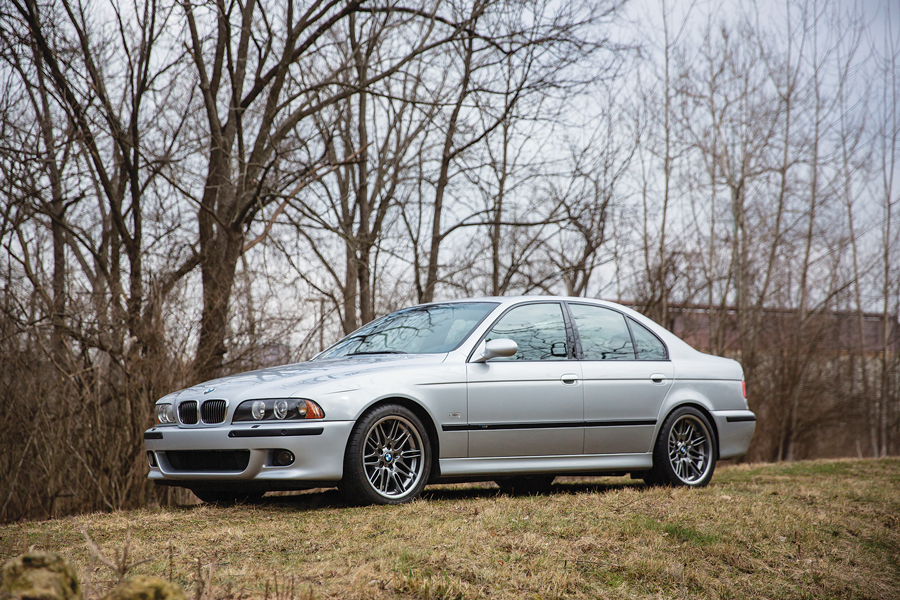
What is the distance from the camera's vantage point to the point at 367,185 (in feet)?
58.3

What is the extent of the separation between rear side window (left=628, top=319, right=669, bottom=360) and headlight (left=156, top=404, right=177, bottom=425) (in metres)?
3.78

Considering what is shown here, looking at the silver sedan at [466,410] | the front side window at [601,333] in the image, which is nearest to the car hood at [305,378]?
the silver sedan at [466,410]

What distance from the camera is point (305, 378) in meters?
5.78

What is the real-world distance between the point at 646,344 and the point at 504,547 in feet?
11.2

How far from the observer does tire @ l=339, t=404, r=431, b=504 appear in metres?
5.61

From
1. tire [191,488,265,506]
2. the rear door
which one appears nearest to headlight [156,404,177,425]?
tire [191,488,265,506]

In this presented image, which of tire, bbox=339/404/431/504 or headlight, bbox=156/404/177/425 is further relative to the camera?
headlight, bbox=156/404/177/425

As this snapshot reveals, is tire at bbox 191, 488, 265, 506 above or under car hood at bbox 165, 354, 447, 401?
under

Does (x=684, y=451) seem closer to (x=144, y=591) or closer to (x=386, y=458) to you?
(x=386, y=458)

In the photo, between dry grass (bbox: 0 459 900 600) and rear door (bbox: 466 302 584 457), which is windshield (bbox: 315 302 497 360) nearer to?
rear door (bbox: 466 302 584 457)

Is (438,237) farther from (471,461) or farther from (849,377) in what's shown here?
(849,377)

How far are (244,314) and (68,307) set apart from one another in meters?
2.05

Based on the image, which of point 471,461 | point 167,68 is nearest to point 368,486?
point 471,461

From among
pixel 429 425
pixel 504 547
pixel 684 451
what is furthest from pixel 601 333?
pixel 504 547
